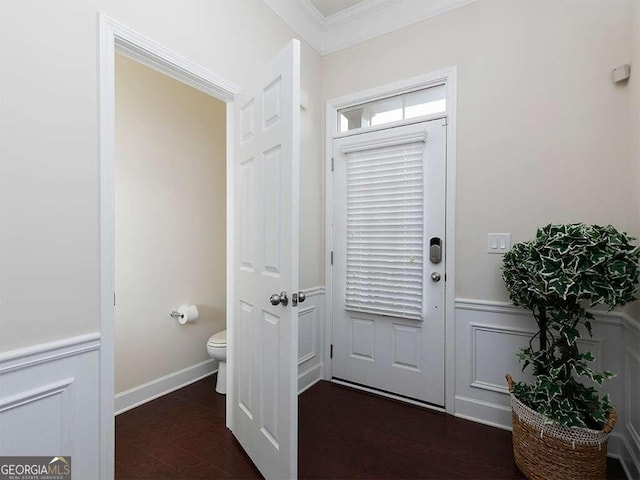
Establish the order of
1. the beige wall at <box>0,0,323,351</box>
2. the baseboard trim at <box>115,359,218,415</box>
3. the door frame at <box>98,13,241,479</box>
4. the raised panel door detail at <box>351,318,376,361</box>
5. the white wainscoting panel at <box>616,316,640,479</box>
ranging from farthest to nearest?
the raised panel door detail at <box>351,318,376,361</box> → the baseboard trim at <box>115,359,218,415</box> → the white wainscoting panel at <box>616,316,640,479</box> → the door frame at <box>98,13,241,479</box> → the beige wall at <box>0,0,323,351</box>

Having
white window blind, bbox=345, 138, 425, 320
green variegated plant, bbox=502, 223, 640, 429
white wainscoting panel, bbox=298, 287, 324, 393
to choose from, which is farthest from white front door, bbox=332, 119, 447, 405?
green variegated plant, bbox=502, 223, 640, 429

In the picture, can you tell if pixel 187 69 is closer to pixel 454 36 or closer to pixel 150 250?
pixel 150 250

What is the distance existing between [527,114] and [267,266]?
1823 millimetres

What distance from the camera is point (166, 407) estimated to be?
225 cm

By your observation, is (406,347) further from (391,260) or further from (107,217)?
(107,217)

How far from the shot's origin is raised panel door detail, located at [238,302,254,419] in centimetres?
175

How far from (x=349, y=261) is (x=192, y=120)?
178cm

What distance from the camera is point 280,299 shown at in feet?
4.71

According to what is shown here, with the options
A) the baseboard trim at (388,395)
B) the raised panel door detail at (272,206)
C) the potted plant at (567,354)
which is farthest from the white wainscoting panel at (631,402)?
the raised panel door detail at (272,206)

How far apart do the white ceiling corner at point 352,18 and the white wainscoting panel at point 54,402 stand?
232cm

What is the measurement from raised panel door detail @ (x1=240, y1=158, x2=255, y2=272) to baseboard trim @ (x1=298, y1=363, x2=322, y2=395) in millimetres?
1200

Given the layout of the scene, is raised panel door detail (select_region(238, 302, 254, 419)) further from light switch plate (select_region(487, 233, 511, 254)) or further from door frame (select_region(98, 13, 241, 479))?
light switch plate (select_region(487, 233, 511, 254))

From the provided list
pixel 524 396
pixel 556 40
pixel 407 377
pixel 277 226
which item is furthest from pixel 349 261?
pixel 556 40

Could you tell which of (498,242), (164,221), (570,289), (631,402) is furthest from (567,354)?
(164,221)
